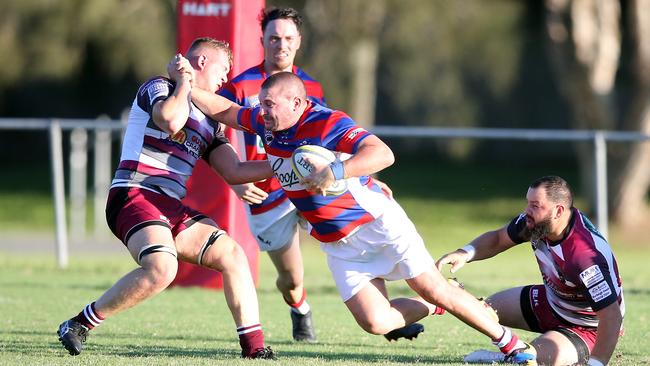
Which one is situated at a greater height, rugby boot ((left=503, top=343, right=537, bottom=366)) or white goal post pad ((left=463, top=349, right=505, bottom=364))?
rugby boot ((left=503, top=343, right=537, bottom=366))

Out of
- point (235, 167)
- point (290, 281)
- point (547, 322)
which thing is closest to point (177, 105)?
point (235, 167)

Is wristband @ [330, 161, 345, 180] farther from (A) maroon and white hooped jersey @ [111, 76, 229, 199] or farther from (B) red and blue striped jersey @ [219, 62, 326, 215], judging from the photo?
(B) red and blue striped jersey @ [219, 62, 326, 215]

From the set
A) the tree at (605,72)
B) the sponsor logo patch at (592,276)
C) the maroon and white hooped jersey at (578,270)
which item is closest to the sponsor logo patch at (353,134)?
the maroon and white hooped jersey at (578,270)

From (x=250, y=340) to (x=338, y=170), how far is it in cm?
118

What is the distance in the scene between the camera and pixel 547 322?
6.30m

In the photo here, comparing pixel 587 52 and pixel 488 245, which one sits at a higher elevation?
pixel 488 245

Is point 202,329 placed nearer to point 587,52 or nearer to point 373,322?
point 373,322

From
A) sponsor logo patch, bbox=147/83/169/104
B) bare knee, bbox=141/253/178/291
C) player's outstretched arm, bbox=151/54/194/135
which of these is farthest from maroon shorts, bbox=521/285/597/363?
sponsor logo patch, bbox=147/83/169/104

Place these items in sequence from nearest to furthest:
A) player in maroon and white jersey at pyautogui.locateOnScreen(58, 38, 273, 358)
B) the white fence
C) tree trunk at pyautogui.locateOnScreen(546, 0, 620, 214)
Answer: player in maroon and white jersey at pyautogui.locateOnScreen(58, 38, 273, 358)
the white fence
tree trunk at pyautogui.locateOnScreen(546, 0, 620, 214)

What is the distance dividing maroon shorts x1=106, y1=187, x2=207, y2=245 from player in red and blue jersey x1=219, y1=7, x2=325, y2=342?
1.03m

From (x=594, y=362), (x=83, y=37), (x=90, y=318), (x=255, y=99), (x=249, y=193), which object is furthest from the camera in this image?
Result: (x=83, y=37)

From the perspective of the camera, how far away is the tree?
1945cm

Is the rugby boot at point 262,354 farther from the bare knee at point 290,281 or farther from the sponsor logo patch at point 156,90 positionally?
the sponsor logo patch at point 156,90

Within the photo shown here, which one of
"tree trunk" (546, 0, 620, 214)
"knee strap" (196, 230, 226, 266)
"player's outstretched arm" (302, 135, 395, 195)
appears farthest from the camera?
"tree trunk" (546, 0, 620, 214)
